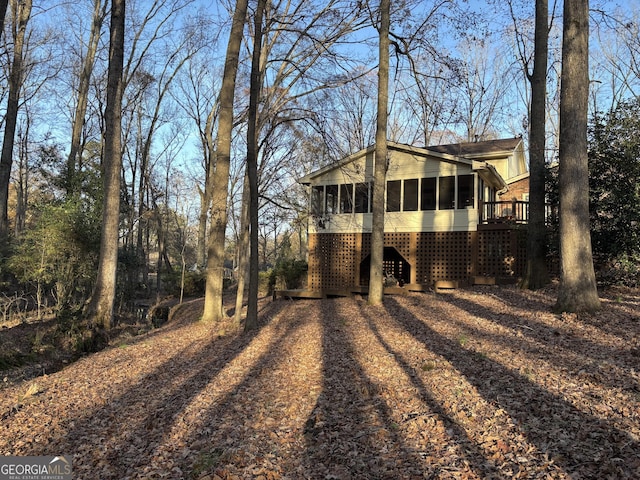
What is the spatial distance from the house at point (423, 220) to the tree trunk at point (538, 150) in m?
1.98

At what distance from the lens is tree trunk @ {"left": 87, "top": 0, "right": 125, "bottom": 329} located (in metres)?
10.6

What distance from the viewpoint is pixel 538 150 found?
36.8 ft

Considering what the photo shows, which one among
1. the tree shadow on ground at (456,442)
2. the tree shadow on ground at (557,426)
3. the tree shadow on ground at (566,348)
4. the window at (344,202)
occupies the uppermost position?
the window at (344,202)

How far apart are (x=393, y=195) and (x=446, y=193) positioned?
2.00 meters

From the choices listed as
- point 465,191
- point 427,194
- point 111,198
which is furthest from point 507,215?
point 111,198

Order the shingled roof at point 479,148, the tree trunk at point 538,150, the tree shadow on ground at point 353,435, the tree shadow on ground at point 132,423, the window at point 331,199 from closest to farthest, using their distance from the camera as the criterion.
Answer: the tree shadow on ground at point 353,435 < the tree shadow on ground at point 132,423 < the tree trunk at point 538,150 < the window at point 331,199 < the shingled roof at point 479,148

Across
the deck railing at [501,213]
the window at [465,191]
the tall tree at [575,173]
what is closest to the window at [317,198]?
the window at [465,191]

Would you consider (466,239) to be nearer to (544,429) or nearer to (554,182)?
(554,182)

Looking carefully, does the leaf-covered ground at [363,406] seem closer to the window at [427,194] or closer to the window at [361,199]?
the window at [427,194]

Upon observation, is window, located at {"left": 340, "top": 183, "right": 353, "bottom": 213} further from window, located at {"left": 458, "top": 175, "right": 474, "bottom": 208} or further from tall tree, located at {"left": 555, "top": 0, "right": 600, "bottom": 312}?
tall tree, located at {"left": 555, "top": 0, "right": 600, "bottom": 312}

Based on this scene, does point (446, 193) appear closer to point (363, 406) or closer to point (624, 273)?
point (624, 273)

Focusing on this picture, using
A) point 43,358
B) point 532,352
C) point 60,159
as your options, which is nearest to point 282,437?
point 532,352

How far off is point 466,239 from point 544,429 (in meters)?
11.6

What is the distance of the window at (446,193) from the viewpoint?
49.5 ft
